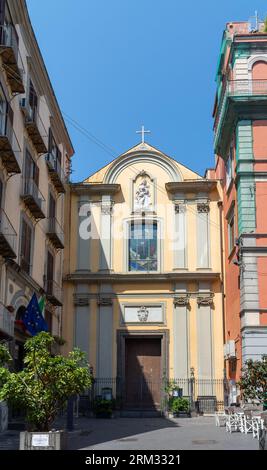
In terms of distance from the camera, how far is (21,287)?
73.4ft

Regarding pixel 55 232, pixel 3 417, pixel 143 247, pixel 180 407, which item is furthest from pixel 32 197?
pixel 180 407

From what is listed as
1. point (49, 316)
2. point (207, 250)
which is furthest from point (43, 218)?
point (207, 250)

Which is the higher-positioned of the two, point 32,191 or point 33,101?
point 33,101

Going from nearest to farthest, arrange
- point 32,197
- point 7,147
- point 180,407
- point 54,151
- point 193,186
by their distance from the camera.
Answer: point 7,147 → point 32,197 → point 180,407 → point 54,151 → point 193,186

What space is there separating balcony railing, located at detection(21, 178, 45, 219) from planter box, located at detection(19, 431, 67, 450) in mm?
12115

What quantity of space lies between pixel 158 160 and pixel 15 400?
69.7 feet

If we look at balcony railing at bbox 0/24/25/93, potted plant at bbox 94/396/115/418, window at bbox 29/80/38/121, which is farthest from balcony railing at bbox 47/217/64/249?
balcony railing at bbox 0/24/25/93

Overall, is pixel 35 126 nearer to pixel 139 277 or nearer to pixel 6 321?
pixel 6 321

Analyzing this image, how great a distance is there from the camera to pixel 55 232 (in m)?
27.4

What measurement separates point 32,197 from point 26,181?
Answer: 3.23ft

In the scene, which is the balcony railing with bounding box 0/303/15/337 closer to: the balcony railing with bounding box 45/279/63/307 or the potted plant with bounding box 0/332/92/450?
the balcony railing with bounding box 45/279/63/307

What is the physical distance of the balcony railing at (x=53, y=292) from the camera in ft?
86.7

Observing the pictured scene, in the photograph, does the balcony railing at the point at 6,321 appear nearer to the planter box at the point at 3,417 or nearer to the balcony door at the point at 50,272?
the planter box at the point at 3,417

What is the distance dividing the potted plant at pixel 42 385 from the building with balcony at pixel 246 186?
11.6 meters
